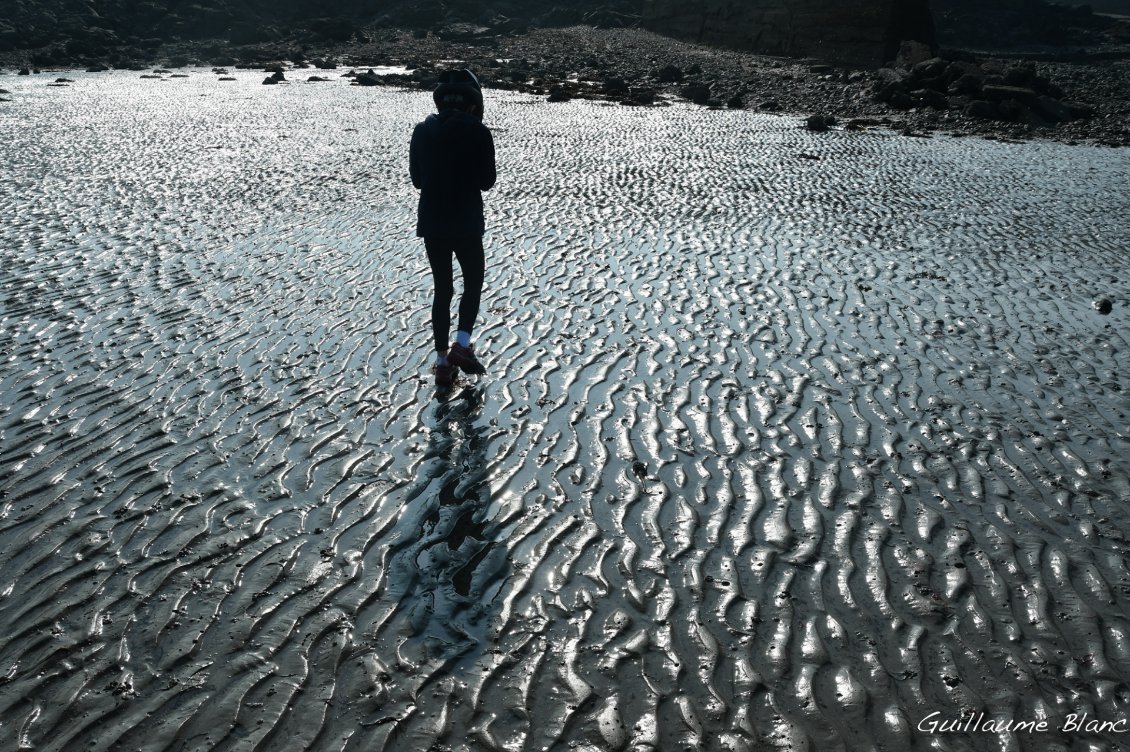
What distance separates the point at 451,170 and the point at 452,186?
0.14 m

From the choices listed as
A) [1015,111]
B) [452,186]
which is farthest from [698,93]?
[452,186]

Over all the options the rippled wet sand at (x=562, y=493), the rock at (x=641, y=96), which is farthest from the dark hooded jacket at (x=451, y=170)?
the rock at (x=641, y=96)

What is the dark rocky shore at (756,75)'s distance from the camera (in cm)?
3114

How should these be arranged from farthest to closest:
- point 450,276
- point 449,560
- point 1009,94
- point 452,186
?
point 1009,94 → point 450,276 → point 452,186 → point 449,560

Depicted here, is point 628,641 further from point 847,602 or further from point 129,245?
point 129,245

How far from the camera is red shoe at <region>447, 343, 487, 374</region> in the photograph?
798 centimetres

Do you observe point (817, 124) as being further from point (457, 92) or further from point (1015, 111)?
point (457, 92)

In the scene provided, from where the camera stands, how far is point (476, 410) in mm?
7613

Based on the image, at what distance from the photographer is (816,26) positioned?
1967 inches

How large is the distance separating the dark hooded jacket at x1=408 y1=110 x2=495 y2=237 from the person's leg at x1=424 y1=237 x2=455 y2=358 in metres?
0.15

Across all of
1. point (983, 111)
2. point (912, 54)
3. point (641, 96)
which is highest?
point (912, 54)

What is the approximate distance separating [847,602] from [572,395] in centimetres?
343

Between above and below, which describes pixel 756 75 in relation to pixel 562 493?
above

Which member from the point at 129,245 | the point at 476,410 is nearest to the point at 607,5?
the point at 129,245
